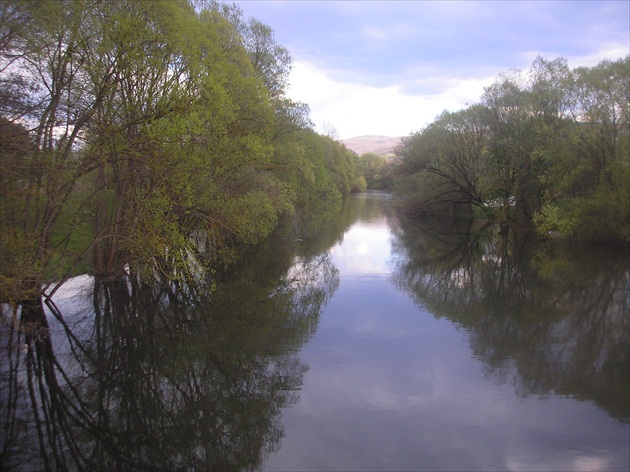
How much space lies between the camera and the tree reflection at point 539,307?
10398 mm

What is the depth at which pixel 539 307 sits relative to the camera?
16000 millimetres

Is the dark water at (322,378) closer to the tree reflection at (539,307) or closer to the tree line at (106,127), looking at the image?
the tree reflection at (539,307)

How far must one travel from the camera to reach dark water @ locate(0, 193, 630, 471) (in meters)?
7.46

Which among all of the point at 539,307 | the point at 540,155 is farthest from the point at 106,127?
the point at 540,155

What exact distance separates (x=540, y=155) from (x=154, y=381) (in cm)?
3215

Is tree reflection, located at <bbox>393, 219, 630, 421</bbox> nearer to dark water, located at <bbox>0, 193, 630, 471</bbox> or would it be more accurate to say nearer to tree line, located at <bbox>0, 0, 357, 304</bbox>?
dark water, located at <bbox>0, 193, 630, 471</bbox>

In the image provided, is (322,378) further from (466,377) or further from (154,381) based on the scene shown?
(154,381)

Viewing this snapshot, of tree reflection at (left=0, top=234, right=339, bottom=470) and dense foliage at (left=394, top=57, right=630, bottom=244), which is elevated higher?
dense foliage at (left=394, top=57, right=630, bottom=244)

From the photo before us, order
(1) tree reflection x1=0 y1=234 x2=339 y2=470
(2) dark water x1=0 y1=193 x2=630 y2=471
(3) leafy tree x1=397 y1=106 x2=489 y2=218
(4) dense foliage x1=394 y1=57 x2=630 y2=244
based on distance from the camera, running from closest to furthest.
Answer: (1) tree reflection x1=0 y1=234 x2=339 y2=470 → (2) dark water x1=0 y1=193 x2=630 y2=471 → (4) dense foliage x1=394 y1=57 x2=630 y2=244 → (3) leafy tree x1=397 y1=106 x2=489 y2=218

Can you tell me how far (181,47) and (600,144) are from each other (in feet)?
87.6

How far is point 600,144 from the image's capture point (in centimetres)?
2859

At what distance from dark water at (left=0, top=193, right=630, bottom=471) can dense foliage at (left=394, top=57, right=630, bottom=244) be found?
10480mm

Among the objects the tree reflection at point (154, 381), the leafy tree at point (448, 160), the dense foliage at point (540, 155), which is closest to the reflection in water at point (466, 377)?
the tree reflection at point (154, 381)

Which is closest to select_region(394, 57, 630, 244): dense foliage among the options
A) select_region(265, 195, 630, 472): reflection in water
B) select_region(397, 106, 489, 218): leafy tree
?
select_region(397, 106, 489, 218): leafy tree
